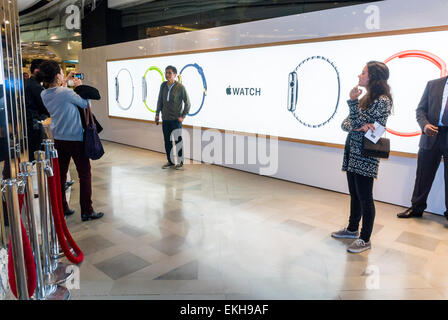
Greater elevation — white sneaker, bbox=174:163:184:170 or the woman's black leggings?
the woman's black leggings

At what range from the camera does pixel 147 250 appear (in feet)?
10.2

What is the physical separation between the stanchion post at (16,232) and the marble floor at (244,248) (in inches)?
23.9

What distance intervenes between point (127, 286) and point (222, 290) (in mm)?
677

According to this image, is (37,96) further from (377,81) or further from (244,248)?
(377,81)

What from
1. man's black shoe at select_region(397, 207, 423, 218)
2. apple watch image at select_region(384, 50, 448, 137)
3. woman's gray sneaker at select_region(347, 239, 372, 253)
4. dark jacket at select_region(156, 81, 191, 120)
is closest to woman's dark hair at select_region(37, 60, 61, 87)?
dark jacket at select_region(156, 81, 191, 120)

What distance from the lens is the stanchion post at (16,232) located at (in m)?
1.81

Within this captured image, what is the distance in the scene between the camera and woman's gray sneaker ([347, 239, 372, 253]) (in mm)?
3104

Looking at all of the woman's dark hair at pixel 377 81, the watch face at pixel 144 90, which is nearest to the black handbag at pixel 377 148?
the woman's dark hair at pixel 377 81

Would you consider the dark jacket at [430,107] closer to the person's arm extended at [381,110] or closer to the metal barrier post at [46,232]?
the person's arm extended at [381,110]

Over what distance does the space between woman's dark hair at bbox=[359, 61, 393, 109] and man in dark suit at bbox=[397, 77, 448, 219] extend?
1206mm

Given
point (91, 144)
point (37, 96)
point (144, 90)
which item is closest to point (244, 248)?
point (91, 144)

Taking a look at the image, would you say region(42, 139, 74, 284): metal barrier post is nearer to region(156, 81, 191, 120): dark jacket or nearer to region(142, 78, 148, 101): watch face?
region(156, 81, 191, 120): dark jacket

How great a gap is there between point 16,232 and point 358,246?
263 cm

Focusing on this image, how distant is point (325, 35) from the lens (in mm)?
4805
